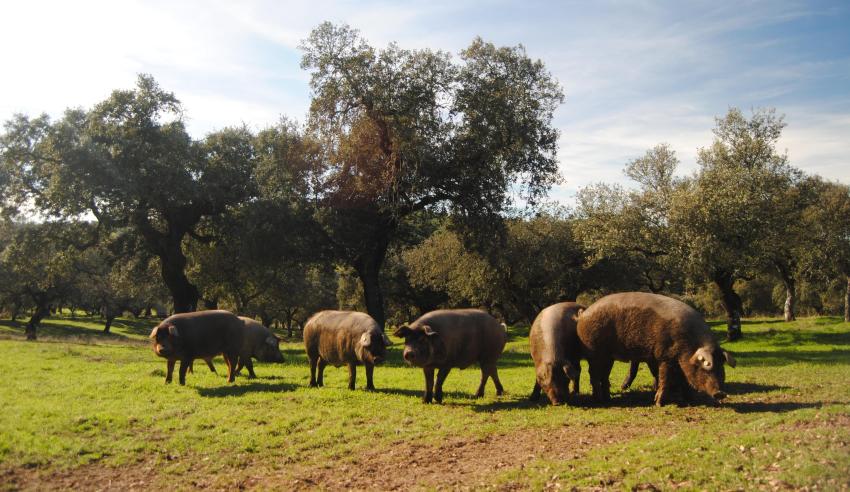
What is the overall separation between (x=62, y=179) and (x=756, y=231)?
1429 inches

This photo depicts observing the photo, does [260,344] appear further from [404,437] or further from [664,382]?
[664,382]

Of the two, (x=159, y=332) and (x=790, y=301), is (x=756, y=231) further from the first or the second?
(x=159, y=332)

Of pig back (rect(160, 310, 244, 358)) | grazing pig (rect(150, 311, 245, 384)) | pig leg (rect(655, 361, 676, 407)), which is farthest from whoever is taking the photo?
pig back (rect(160, 310, 244, 358))

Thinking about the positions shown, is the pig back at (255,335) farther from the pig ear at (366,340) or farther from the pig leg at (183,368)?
the pig ear at (366,340)

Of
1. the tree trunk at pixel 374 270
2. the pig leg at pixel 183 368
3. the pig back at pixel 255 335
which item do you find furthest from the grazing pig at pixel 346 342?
the tree trunk at pixel 374 270

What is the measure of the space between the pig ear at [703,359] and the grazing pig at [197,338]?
42.7 ft

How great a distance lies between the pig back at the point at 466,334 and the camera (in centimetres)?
1469

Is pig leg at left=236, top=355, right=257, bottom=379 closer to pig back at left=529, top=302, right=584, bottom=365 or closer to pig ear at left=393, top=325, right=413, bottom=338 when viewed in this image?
pig ear at left=393, top=325, right=413, bottom=338

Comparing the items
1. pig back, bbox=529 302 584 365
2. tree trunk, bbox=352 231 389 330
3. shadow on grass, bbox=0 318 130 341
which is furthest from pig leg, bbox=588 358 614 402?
shadow on grass, bbox=0 318 130 341

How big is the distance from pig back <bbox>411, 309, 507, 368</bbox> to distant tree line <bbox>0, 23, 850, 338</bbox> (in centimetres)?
1217

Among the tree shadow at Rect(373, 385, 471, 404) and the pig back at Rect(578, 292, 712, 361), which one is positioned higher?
the pig back at Rect(578, 292, 712, 361)

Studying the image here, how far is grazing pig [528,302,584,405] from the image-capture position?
43.9 ft

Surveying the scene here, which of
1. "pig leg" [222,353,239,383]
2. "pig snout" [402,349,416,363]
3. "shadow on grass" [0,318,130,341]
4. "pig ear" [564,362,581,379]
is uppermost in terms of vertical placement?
"pig snout" [402,349,416,363]

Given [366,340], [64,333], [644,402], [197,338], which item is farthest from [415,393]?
[64,333]
